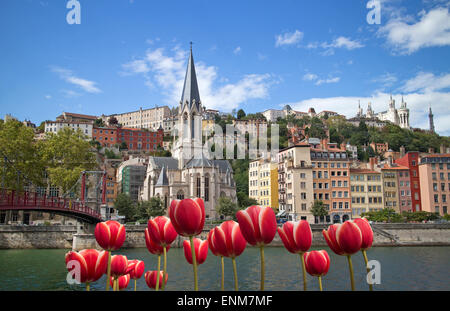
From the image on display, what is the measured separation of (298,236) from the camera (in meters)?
2.48

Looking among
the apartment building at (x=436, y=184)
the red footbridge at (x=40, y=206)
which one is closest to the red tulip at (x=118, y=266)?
the red footbridge at (x=40, y=206)

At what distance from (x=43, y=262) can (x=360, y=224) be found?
36.5 m

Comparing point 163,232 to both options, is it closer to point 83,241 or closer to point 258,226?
point 258,226

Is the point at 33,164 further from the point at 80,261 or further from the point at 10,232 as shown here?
the point at 80,261

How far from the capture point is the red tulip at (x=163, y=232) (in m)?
2.64

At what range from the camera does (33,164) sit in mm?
51938

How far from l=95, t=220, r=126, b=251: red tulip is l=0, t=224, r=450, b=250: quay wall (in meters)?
42.7

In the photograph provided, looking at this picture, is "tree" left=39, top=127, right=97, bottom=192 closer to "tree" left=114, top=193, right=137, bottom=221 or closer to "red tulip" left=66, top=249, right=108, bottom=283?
"tree" left=114, top=193, right=137, bottom=221

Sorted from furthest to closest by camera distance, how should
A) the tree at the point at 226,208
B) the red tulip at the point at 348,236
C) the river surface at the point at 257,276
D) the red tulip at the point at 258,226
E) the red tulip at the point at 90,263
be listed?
the tree at the point at 226,208
the river surface at the point at 257,276
the red tulip at the point at 90,263
the red tulip at the point at 348,236
the red tulip at the point at 258,226

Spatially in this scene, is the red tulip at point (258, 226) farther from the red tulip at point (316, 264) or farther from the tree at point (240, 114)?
the tree at point (240, 114)

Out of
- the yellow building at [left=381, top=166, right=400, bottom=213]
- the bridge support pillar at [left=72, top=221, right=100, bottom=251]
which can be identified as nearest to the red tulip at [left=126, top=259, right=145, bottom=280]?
the bridge support pillar at [left=72, top=221, right=100, bottom=251]

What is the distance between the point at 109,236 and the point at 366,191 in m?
72.1

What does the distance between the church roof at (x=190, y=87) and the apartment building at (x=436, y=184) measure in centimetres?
5036
